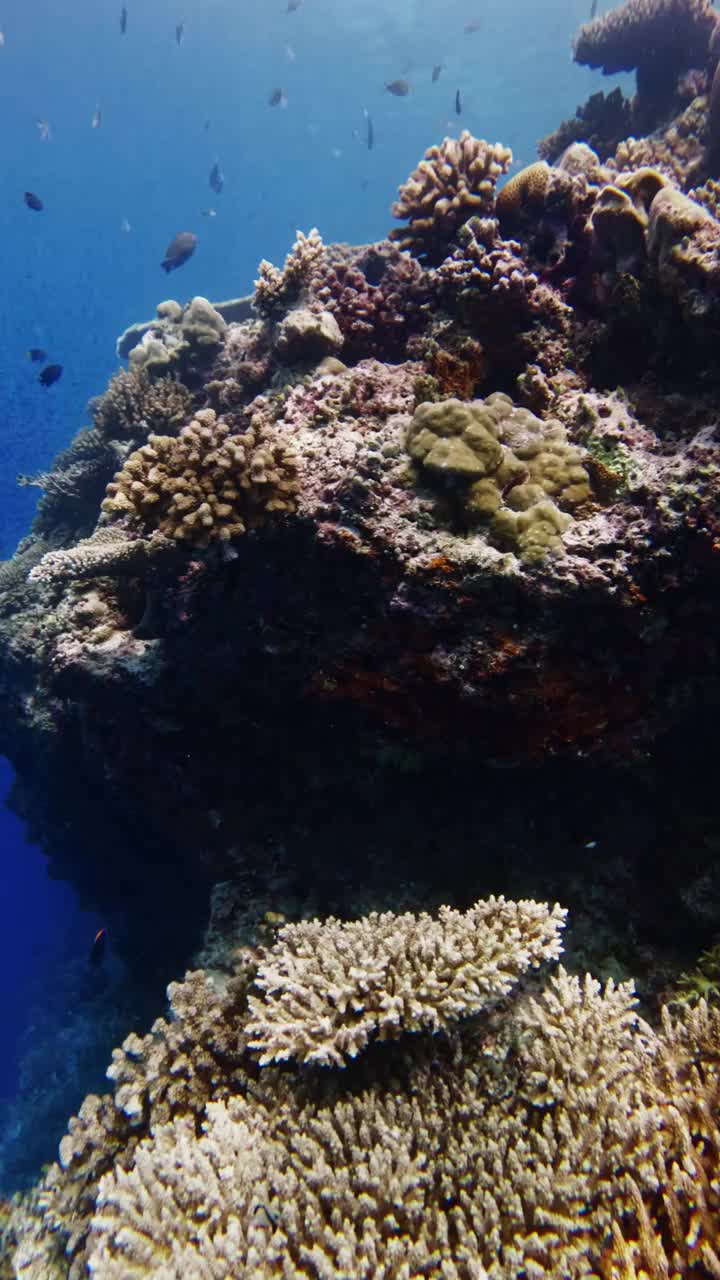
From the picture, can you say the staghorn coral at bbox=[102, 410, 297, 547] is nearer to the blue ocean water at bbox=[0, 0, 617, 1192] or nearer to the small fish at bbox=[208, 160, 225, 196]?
the blue ocean water at bbox=[0, 0, 617, 1192]

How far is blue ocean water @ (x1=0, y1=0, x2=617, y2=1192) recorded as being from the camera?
32469 mm

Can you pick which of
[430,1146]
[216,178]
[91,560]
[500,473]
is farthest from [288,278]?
[216,178]

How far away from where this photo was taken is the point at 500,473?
3.51 meters

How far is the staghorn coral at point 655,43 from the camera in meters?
9.44

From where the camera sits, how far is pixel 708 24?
9305 millimetres

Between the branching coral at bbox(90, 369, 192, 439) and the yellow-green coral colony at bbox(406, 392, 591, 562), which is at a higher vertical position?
the branching coral at bbox(90, 369, 192, 439)

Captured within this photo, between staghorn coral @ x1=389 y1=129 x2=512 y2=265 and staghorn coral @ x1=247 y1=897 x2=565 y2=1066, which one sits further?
staghorn coral @ x1=389 y1=129 x2=512 y2=265

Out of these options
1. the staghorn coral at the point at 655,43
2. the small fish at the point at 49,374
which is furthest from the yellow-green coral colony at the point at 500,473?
the staghorn coral at the point at 655,43

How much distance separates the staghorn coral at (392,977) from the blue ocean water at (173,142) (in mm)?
10764

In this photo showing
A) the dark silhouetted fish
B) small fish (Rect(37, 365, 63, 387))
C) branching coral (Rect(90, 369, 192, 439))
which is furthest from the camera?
the dark silhouetted fish

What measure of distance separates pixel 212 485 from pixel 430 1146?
3.53m

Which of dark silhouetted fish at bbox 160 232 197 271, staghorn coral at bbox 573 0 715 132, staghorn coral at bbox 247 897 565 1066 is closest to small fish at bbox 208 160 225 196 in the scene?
dark silhouetted fish at bbox 160 232 197 271

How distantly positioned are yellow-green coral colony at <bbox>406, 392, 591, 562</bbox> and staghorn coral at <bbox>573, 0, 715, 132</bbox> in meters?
9.41

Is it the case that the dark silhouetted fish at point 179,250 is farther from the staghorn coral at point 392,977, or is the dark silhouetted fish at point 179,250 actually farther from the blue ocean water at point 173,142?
the blue ocean water at point 173,142
